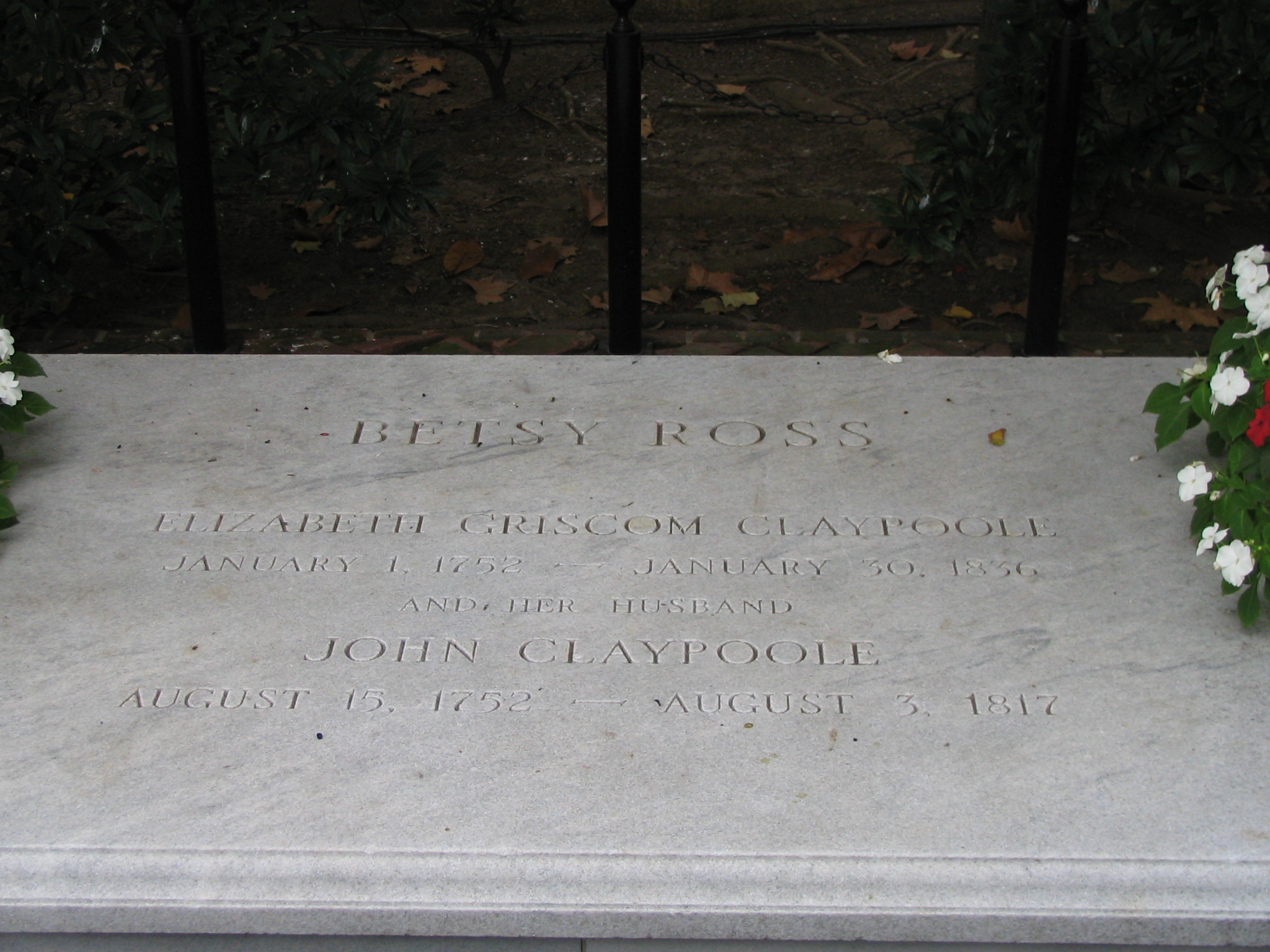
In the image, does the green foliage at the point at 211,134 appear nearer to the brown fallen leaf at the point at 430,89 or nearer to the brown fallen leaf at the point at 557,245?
the brown fallen leaf at the point at 557,245

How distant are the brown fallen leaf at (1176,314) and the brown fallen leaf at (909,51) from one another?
269cm

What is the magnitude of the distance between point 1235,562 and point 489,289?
3.08 metres

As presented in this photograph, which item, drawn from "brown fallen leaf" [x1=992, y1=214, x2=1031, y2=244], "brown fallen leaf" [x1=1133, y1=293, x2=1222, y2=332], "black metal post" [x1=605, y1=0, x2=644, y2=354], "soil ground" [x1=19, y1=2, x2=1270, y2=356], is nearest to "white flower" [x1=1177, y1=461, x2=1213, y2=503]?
"black metal post" [x1=605, y1=0, x2=644, y2=354]

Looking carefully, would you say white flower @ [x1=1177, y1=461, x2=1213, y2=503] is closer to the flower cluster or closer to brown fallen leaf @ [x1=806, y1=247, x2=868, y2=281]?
the flower cluster

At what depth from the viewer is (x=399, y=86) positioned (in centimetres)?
622

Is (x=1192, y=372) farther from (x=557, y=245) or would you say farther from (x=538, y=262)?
(x=557, y=245)

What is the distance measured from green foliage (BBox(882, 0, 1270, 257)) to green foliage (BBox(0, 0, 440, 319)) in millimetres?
1677

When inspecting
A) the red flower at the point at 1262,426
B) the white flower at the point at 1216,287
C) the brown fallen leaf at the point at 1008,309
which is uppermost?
the brown fallen leaf at the point at 1008,309

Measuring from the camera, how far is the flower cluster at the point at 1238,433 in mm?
1962

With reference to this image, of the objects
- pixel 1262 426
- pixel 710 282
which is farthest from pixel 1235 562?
pixel 710 282

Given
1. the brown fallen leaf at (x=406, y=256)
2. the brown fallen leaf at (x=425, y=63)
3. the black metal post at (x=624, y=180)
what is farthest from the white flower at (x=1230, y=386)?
the brown fallen leaf at (x=425, y=63)

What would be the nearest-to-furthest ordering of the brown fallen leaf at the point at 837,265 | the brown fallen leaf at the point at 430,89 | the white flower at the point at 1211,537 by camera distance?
the white flower at the point at 1211,537 → the brown fallen leaf at the point at 837,265 → the brown fallen leaf at the point at 430,89

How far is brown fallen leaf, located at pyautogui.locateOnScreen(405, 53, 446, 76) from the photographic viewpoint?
20.8 feet

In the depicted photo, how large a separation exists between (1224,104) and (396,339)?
2.66 metres
